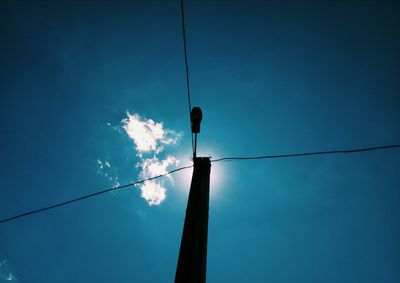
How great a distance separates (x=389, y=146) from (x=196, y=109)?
3.74 m

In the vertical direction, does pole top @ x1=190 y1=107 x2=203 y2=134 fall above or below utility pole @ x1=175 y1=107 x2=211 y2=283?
above

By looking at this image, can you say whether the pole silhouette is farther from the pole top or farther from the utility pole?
the pole top

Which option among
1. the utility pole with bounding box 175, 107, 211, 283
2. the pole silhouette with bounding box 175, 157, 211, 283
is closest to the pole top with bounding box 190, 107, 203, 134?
the utility pole with bounding box 175, 107, 211, 283

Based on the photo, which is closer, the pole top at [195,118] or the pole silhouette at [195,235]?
the pole silhouette at [195,235]

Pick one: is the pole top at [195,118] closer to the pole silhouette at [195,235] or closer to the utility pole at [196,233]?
the utility pole at [196,233]

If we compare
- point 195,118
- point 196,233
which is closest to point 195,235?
point 196,233

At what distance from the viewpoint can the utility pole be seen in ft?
7.85

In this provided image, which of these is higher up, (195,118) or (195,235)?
(195,118)

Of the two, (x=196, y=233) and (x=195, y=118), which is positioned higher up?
(x=195, y=118)

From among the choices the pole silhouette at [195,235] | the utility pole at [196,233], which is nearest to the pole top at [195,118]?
the utility pole at [196,233]

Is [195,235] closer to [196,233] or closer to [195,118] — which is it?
[196,233]

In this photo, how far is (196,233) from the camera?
2.68 m

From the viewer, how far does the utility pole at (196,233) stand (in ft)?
7.85

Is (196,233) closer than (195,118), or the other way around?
(196,233)
